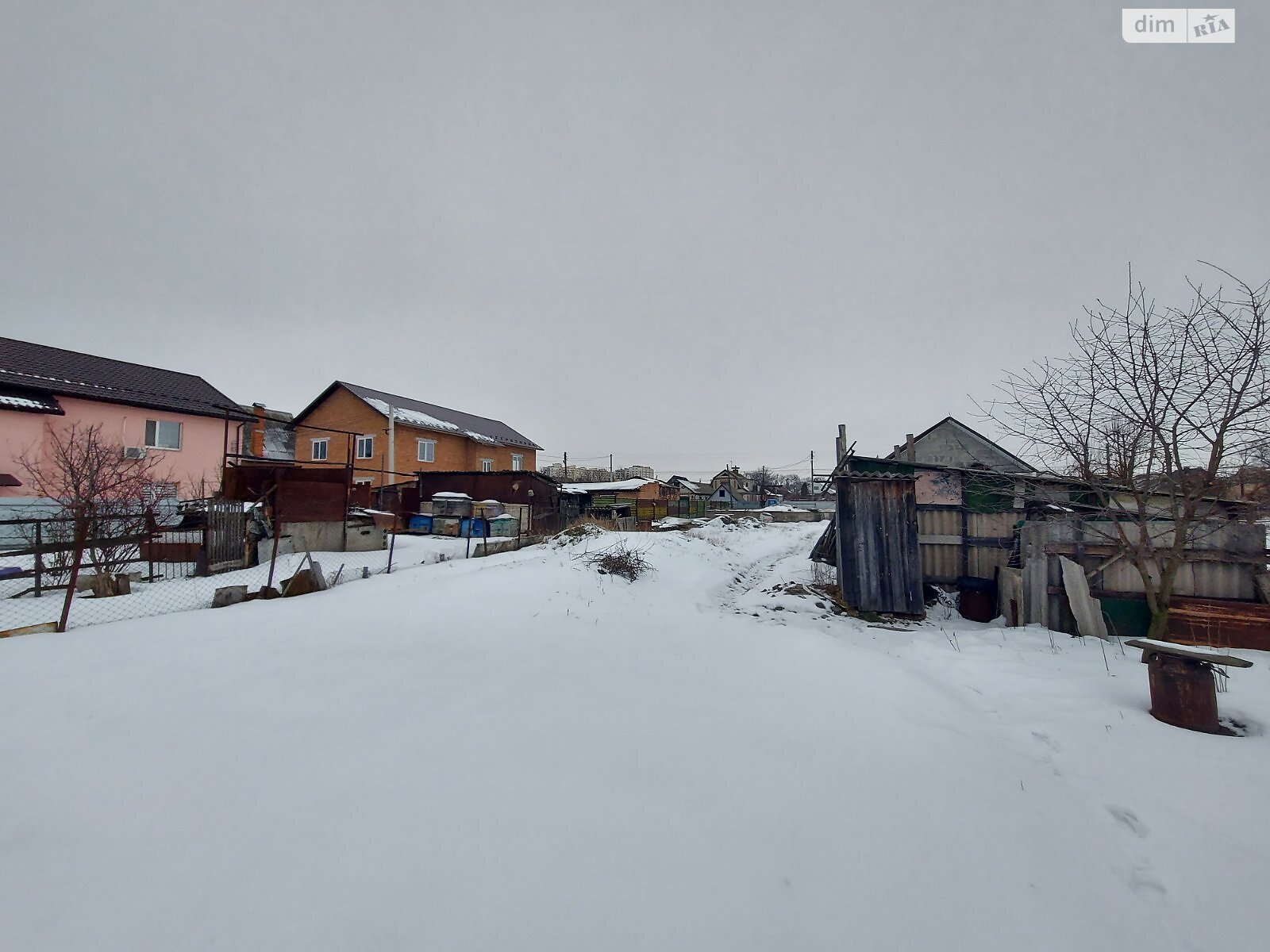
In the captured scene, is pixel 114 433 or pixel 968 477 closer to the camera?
pixel 968 477

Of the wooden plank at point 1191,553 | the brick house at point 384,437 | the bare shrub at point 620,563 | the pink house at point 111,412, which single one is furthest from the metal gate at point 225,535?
the wooden plank at point 1191,553

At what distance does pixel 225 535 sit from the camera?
34.8 ft

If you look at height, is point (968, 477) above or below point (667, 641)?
above

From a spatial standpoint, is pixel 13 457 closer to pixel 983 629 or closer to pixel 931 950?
pixel 931 950

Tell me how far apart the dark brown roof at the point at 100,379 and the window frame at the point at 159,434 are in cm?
50

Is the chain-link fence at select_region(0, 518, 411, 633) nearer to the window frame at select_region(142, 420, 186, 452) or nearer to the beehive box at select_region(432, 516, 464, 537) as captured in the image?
the beehive box at select_region(432, 516, 464, 537)

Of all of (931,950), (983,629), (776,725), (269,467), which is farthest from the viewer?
(269,467)

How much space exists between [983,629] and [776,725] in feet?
17.2

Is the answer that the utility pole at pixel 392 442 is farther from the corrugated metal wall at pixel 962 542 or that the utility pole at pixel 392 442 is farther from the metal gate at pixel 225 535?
the corrugated metal wall at pixel 962 542

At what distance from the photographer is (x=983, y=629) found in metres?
7.14

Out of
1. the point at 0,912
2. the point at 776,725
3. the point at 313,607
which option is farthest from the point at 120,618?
the point at 776,725

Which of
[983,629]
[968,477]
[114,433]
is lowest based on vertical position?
[983,629]

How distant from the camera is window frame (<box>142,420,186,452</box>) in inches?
692

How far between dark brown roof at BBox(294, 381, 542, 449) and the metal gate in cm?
1506
